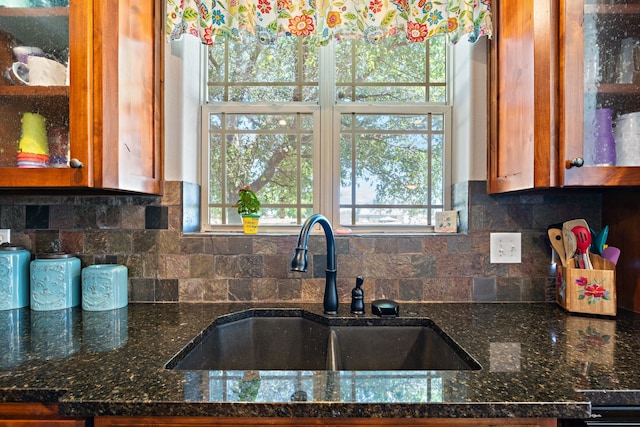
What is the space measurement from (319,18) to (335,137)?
48 cm

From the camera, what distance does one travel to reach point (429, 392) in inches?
27.9

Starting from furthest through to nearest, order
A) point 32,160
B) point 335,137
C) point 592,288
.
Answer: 1. point 335,137
2. point 592,288
3. point 32,160

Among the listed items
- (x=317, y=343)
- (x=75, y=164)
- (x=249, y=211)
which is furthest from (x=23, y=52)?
(x=317, y=343)

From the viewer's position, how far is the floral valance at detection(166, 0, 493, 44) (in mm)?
1347

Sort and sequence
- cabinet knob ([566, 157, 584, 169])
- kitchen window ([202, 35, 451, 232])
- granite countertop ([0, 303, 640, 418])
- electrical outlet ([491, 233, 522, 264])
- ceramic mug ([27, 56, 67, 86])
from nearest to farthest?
granite countertop ([0, 303, 640, 418]), cabinet knob ([566, 157, 584, 169]), ceramic mug ([27, 56, 67, 86]), electrical outlet ([491, 233, 522, 264]), kitchen window ([202, 35, 451, 232])

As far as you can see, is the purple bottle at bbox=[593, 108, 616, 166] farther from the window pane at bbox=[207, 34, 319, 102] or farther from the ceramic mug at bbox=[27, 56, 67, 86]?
the ceramic mug at bbox=[27, 56, 67, 86]

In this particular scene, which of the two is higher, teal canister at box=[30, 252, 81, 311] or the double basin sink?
teal canister at box=[30, 252, 81, 311]

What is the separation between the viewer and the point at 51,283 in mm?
1277

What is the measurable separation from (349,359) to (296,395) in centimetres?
56

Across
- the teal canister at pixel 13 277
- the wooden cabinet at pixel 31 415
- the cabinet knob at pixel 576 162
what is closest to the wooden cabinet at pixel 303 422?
the wooden cabinet at pixel 31 415

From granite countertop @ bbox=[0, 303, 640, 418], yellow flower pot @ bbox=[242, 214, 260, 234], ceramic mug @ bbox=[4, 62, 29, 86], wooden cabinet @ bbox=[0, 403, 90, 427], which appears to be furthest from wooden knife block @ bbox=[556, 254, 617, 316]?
ceramic mug @ bbox=[4, 62, 29, 86]

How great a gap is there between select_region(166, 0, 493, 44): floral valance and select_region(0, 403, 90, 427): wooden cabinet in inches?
48.7

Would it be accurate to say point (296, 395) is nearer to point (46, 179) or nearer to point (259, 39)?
point (46, 179)

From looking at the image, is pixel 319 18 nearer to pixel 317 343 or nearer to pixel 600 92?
pixel 600 92
